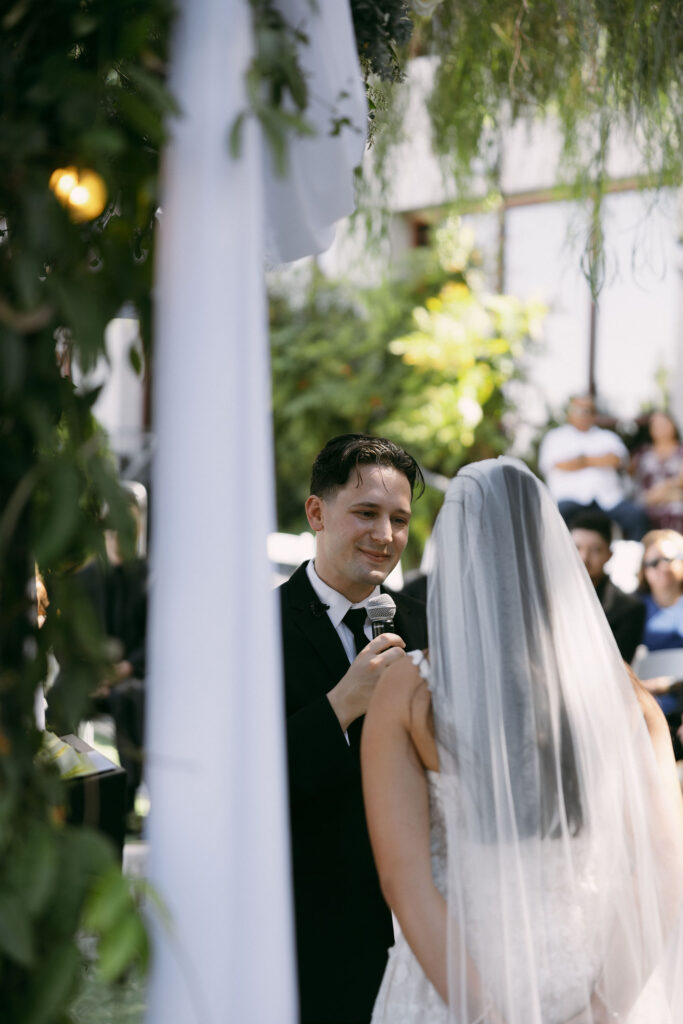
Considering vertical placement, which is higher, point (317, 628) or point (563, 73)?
point (563, 73)

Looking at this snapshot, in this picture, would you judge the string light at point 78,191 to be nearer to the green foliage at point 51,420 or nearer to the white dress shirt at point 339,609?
the green foliage at point 51,420

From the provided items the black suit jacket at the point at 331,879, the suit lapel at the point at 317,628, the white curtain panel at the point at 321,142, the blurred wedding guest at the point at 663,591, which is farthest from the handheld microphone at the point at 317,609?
the blurred wedding guest at the point at 663,591

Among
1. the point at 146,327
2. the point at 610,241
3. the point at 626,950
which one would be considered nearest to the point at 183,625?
the point at 146,327

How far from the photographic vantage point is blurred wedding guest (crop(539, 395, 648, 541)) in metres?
8.54

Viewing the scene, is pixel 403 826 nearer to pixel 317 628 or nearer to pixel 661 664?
pixel 317 628

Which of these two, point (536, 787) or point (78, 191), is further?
point (536, 787)

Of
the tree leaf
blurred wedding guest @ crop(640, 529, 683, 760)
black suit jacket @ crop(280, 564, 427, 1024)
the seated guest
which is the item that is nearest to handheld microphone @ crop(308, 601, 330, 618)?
black suit jacket @ crop(280, 564, 427, 1024)

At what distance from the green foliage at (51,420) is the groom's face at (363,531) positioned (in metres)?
1.15

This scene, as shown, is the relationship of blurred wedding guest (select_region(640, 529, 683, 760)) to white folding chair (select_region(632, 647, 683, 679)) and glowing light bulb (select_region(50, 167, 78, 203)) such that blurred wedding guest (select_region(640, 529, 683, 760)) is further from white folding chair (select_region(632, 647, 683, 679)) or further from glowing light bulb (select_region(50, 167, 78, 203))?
glowing light bulb (select_region(50, 167, 78, 203))

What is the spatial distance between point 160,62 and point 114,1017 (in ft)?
9.31

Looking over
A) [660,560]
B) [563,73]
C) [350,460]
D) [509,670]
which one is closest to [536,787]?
[509,670]

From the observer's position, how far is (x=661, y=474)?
875 centimetres

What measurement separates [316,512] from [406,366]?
8.01 meters

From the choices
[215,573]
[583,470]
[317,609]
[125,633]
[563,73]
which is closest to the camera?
[215,573]
